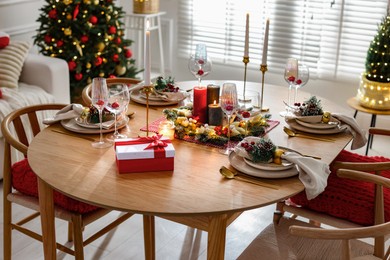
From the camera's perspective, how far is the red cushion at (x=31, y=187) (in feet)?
7.86

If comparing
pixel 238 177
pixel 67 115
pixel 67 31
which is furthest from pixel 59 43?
pixel 238 177

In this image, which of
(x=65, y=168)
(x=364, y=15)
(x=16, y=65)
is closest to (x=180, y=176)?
(x=65, y=168)

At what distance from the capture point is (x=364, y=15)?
4.58 m

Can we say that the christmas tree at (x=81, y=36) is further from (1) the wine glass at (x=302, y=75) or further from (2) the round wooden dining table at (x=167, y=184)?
(1) the wine glass at (x=302, y=75)

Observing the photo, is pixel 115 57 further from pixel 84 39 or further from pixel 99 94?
pixel 99 94

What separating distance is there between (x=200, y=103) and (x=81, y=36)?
7.21 feet

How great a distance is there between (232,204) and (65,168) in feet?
2.02

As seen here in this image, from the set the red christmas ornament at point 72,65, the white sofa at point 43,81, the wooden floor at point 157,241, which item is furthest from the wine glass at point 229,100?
the red christmas ornament at point 72,65

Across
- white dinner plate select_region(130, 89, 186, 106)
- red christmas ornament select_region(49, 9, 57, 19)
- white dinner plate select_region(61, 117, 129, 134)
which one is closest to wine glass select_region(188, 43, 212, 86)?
white dinner plate select_region(130, 89, 186, 106)

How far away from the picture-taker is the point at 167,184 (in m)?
2.02

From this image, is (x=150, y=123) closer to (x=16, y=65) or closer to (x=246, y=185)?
(x=246, y=185)

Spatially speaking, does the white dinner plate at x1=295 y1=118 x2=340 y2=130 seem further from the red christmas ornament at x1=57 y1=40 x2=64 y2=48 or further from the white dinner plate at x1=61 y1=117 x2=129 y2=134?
the red christmas ornament at x1=57 y1=40 x2=64 y2=48

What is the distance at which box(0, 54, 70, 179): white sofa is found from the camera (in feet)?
13.0

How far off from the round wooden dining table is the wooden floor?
0.69 meters
